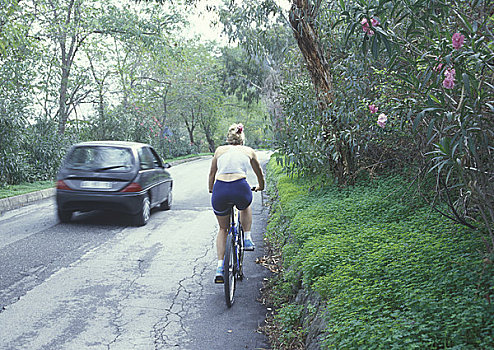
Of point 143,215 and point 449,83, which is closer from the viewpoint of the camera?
point 449,83

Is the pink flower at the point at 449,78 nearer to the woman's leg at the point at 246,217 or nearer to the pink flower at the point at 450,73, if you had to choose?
the pink flower at the point at 450,73

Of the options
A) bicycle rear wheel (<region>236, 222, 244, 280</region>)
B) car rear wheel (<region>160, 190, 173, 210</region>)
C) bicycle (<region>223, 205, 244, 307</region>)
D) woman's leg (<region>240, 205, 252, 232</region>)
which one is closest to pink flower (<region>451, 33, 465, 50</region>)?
bicycle (<region>223, 205, 244, 307</region>)

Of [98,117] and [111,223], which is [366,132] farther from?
[98,117]

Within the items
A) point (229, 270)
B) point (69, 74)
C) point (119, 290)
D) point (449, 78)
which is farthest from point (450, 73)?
point (69, 74)

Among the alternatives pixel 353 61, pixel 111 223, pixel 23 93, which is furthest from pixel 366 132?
pixel 23 93

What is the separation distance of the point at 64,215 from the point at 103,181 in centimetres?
110

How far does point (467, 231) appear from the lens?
4.43 metres

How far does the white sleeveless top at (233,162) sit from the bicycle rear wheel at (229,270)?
29.0 inches

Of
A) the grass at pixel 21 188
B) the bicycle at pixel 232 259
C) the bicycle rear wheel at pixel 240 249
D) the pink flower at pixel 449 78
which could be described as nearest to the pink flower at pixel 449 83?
the pink flower at pixel 449 78

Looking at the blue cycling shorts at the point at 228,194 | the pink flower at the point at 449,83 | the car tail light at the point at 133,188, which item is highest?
the pink flower at the point at 449,83

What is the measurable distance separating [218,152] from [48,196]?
10572 millimetres

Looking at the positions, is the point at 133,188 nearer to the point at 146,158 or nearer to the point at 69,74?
the point at 146,158

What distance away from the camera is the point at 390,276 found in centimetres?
373

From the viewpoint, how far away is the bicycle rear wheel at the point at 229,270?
16.1 feet
